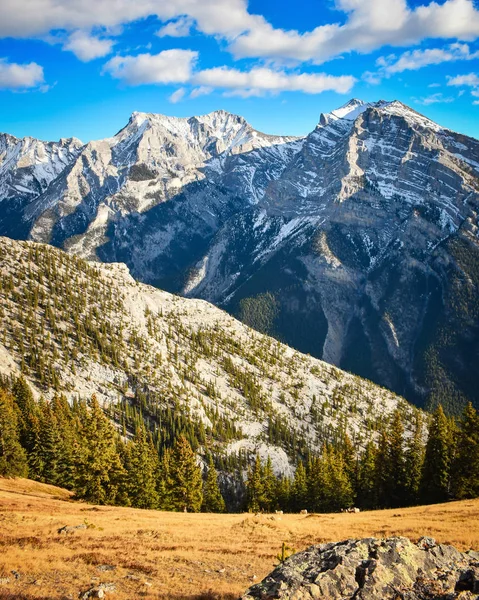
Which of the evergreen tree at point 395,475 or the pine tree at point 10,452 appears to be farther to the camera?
the evergreen tree at point 395,475

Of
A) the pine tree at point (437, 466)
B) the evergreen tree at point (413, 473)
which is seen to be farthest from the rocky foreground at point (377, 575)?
the evergreen tree at point (413, 473)

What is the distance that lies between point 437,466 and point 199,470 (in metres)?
47.3

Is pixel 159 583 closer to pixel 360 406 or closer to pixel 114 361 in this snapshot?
pixel 114 361

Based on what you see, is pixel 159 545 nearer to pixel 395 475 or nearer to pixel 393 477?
pixel 393 477

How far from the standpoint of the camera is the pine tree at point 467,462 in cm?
7262

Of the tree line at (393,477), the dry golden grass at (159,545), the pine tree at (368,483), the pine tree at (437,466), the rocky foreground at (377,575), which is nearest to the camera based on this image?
the rocky foreground at (377,575)

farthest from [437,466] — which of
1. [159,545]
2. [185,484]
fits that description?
[159,545]

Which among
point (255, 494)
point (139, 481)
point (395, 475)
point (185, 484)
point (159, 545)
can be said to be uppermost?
point (159, 545)

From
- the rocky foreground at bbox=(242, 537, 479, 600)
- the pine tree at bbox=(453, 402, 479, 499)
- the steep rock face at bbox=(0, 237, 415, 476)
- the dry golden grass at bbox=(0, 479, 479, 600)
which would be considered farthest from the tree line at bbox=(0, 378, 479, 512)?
the rocky foreground at bbox=(242, 537, 479, 600)

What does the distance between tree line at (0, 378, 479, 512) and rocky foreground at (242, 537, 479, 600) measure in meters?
61.9

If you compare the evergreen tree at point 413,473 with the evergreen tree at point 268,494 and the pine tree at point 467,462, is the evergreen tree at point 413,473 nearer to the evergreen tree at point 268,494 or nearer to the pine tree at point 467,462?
the pine tree at point 467,462

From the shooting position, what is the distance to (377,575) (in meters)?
16.5

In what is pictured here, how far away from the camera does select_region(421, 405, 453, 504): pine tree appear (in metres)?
76.1

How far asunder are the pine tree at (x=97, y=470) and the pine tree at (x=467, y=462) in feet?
198
